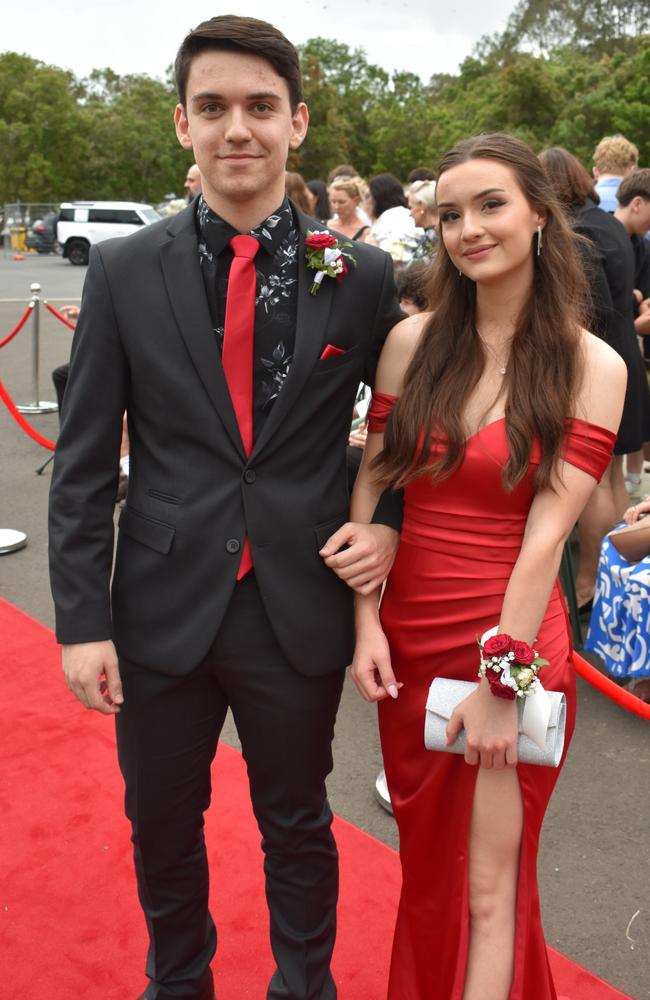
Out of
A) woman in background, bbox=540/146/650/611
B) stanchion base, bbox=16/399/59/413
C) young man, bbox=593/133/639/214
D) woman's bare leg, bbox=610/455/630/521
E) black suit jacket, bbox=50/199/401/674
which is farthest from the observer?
stanchion base, bbox=16/399/59/413

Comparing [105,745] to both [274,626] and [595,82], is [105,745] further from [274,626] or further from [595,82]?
[595,82]

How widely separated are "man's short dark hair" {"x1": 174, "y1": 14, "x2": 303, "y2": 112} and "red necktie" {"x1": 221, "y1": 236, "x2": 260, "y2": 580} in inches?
13.5

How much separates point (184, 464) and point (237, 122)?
0.69m

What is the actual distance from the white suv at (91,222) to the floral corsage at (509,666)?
28036 mm

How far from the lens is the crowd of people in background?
398cm

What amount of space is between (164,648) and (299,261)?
87 cm

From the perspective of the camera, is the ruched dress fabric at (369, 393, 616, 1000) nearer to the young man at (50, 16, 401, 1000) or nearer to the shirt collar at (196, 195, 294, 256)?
the young man at (50, 16, 401, 1000)

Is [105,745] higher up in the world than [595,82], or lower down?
lower down

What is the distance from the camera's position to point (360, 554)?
207 cm

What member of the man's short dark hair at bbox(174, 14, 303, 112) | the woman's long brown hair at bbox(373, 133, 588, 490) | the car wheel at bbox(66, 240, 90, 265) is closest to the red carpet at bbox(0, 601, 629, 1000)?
the woman's long brown hair at bbox(373, 133, 588, 490)

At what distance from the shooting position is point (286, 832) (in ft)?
7.22

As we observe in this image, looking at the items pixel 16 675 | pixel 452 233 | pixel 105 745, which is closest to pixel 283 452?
pixel 452 233

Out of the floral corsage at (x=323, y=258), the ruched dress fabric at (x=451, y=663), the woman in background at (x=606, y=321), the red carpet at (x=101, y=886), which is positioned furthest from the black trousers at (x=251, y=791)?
the woman in background at (x=606, y=321)

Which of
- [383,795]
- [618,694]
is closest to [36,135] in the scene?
[383,795]
